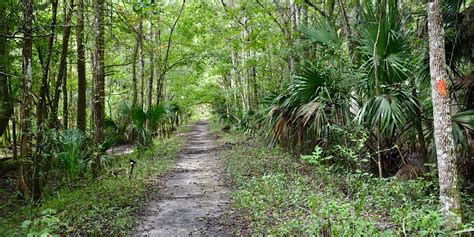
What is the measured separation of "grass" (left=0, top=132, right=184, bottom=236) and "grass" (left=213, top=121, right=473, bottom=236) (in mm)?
1928

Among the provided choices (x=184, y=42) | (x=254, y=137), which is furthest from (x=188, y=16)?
(x=254, y=137)

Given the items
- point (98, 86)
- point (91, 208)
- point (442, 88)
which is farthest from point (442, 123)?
point (98, 86)

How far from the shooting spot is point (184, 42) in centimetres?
1831

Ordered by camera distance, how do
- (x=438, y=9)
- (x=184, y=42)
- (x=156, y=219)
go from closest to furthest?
(x=438, y=9)
(x=156, y=219)
(x=184, y=42)

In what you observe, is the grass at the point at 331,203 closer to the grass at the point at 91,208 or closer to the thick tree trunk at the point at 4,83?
the grass at the point at 91,208

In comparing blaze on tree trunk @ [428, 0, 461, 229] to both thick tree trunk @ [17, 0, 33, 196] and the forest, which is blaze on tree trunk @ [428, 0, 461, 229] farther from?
thick tree trunk @ [17, 0, 33, 196]

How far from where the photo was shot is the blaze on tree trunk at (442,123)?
14.4 ft

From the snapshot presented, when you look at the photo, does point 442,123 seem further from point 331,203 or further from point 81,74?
point 81,74

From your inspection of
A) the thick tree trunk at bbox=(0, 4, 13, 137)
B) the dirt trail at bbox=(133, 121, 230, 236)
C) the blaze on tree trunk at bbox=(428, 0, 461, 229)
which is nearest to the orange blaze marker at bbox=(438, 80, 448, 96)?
the blaze on tree trunk at bbox=(428, 0, 461, 229)

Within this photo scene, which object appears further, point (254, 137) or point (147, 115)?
point (254, 137)

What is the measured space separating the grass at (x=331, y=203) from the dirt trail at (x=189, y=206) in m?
0.41

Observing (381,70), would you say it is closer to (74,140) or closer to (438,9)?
(438,9)

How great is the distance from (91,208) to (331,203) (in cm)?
411

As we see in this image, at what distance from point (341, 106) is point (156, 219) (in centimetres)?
439
